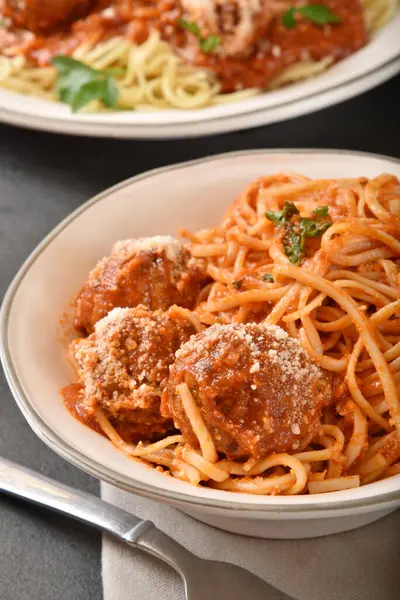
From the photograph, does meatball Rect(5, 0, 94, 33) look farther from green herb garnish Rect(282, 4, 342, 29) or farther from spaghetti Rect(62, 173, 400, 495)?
spaghetti Rect(62, 173, 400, 495)

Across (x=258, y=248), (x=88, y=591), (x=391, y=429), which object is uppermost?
(x=258, y=248)

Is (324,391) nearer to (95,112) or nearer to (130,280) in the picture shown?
(130,280)

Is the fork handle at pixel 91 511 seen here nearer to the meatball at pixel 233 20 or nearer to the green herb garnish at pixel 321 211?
the green herb garnish at pixel 321 211

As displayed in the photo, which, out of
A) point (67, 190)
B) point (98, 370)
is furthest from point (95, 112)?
point (98, 370)

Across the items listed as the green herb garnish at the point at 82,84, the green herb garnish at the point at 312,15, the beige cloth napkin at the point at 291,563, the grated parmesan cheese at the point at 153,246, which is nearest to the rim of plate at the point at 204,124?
the green herb garnish at the point at 82,84

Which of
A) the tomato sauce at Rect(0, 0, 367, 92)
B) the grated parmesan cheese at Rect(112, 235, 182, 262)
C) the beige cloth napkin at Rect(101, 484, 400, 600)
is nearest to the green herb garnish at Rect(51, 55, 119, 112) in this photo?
the tomato sauce at Rect(0, 0, 367, 92)

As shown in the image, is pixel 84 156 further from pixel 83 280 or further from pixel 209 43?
A: pixel 83 280
